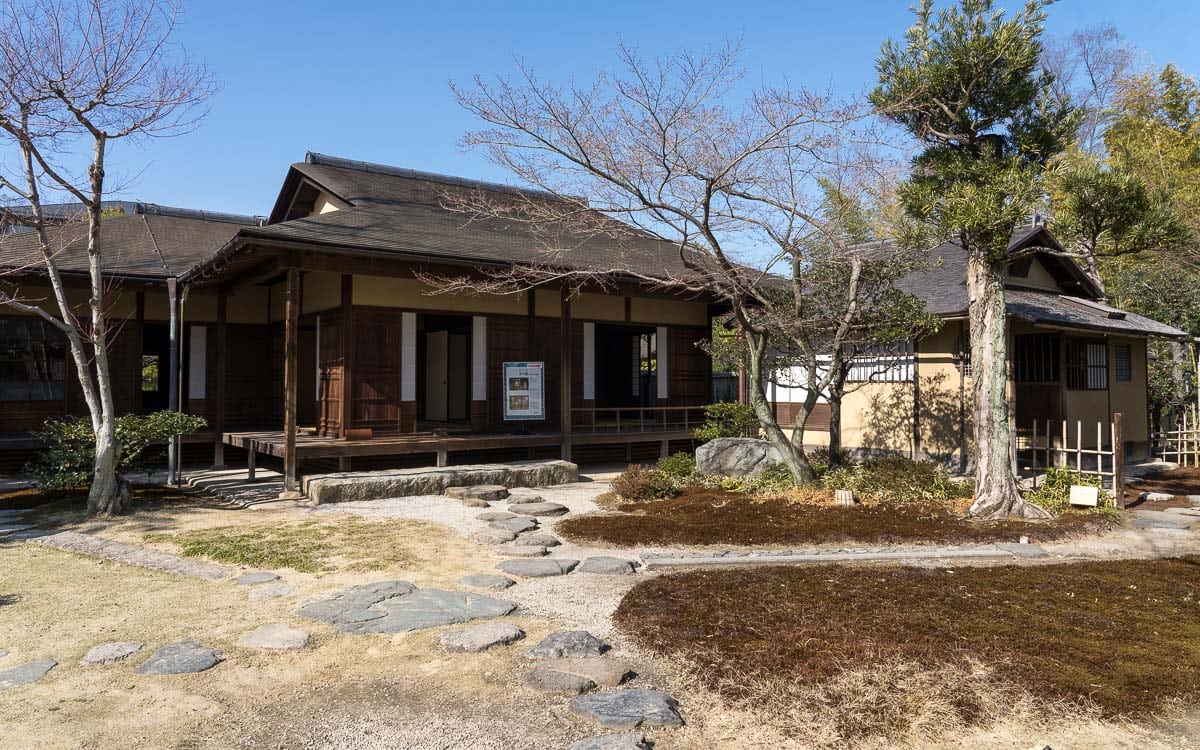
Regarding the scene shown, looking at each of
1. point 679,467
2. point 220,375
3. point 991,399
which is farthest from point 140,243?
point 991,399

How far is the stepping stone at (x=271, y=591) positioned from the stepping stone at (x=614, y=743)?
3282 mm

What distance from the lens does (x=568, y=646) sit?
4.52 meters

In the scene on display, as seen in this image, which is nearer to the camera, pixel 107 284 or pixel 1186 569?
pixel 1186 569

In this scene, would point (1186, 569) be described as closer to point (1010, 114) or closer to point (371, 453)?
point (1010, 114)

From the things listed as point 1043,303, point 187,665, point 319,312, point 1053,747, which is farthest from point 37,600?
point 1043,303

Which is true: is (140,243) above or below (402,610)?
above

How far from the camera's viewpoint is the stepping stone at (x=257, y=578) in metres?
6.08

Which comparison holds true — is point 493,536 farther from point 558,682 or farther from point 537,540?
point 558,682

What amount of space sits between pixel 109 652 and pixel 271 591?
1458 mm

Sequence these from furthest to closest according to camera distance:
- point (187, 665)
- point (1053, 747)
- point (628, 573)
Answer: point (628, 573), point (187, 665), point (1053, 747)

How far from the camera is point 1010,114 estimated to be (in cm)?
919

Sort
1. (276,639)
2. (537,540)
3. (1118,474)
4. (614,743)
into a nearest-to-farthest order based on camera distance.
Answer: (614,743) → (276,639) → (537,540) → (1118,474)

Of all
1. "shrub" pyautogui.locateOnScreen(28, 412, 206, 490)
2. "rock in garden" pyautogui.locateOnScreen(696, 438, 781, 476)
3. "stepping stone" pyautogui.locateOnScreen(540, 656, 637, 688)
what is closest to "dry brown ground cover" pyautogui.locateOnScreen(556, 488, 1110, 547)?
"rock in garden" pyautogui.locateOnScreen(696, 438, 781, 476)

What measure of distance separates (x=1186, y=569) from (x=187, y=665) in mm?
7785
